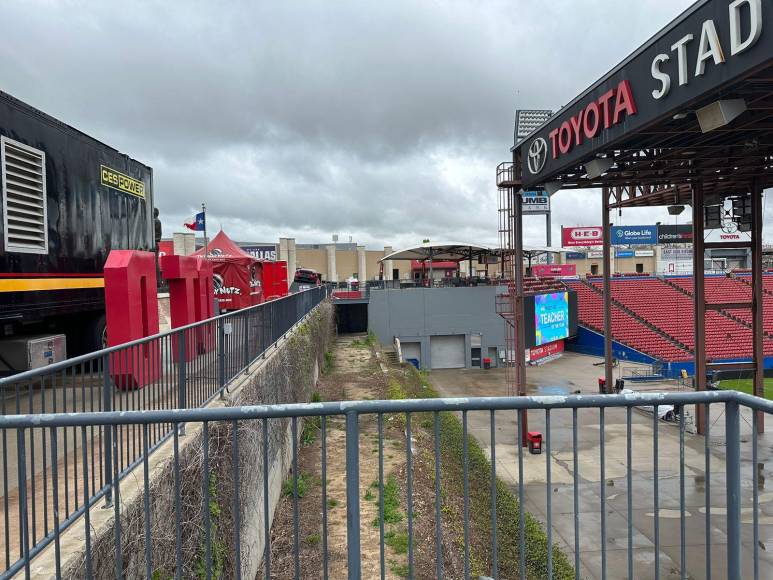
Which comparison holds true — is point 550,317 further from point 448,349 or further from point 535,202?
point 535,202

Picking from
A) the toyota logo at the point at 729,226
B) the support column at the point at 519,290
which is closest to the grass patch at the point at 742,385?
the toyota logo at the point at 729,226

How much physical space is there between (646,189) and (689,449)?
8.54 metres

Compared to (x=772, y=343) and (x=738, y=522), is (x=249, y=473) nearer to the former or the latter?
(x=738, y=522)

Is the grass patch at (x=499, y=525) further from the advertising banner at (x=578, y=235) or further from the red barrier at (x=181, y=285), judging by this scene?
the advertising banner at (x=578, y=235)

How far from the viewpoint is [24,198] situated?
651cm

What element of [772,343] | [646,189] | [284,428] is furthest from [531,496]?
[772,343]

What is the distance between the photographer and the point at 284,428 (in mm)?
9344

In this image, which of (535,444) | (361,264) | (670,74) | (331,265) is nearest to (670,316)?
(535,444)

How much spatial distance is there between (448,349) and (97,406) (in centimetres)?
2853

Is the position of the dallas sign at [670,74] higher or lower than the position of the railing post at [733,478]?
higher

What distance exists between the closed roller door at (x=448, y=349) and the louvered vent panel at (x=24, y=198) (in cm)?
2757

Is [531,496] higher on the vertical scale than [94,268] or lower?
lower

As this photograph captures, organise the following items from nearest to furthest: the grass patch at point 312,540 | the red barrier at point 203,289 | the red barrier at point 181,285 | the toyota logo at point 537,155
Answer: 1. the grass patch at point 312,540
2. the red barrier at point 181,285
3. the red barrier at point 203,289
4. the toyota logo at point 537,155

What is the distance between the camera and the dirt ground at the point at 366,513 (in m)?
7.00
